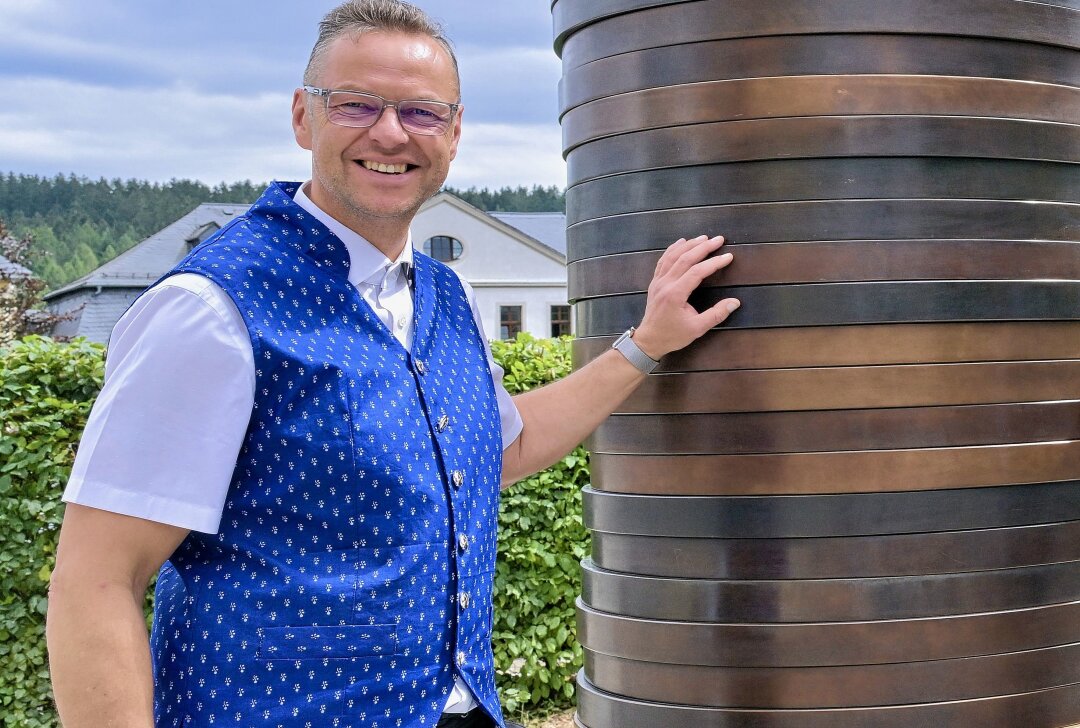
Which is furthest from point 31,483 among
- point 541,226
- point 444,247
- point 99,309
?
point 99,309

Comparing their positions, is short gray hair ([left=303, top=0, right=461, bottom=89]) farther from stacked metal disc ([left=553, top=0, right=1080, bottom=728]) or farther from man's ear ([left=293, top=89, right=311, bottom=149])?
stacked metal disc ([left=553, top=0, right=1080, bottom=728])

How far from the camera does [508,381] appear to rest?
6.37 metres

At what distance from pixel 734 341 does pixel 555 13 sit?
880 mm

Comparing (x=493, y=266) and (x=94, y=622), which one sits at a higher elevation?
(x=493, y=266)

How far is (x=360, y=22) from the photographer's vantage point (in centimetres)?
221

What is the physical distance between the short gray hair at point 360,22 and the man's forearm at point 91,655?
40.6 inches

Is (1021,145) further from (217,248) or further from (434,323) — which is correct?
(217,248)

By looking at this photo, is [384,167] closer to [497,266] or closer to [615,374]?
[615,374]

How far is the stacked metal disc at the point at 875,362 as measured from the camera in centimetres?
214

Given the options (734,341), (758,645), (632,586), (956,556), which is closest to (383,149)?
(734,341)

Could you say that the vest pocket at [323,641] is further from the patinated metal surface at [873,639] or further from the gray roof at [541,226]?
the gray roof at [541,226]

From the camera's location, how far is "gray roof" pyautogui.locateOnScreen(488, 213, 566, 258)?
58.0 meters

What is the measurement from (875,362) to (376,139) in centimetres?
101

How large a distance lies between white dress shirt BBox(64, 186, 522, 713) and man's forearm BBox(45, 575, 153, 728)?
15cm
